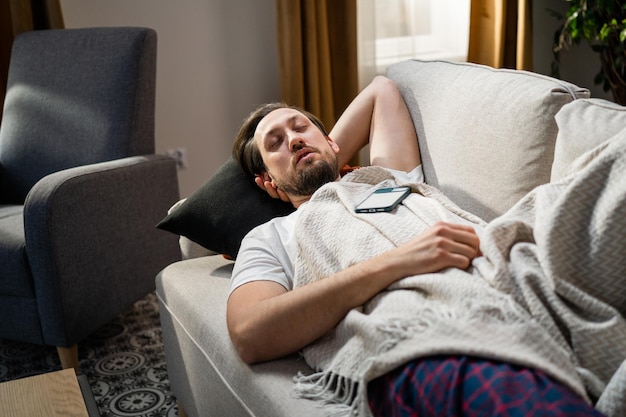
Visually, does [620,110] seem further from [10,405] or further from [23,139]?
[23,139]

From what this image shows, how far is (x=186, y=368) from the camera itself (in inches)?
69.3

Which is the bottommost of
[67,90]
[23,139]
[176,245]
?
[176,245]

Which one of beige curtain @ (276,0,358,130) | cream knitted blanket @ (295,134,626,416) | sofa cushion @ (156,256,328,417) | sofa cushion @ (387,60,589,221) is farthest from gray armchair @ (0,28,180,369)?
cream knitted blanket @ (295,134,626,416)

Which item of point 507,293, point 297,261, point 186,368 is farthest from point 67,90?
point 507,293

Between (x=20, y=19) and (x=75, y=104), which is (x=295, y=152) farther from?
(x=20, y=19)

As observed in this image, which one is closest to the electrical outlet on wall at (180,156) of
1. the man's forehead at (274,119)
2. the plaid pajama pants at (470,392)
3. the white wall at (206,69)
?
the white wall at (206,69)

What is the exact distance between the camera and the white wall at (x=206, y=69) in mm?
3320

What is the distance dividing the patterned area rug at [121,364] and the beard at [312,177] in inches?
30.3

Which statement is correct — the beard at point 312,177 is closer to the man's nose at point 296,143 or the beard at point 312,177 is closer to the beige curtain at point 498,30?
the man's nose at point 296,143

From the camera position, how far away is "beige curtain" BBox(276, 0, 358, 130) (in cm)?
326

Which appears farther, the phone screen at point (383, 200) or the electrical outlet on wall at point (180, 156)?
the electrical outlet on wall at point (180, 156)

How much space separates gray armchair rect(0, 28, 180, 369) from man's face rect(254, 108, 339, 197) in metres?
0.73

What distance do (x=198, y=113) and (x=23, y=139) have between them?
95 cm

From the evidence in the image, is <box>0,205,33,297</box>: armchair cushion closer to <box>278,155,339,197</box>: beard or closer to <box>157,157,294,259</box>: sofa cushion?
<box>157,157,294,259</box>: sofa cushion
